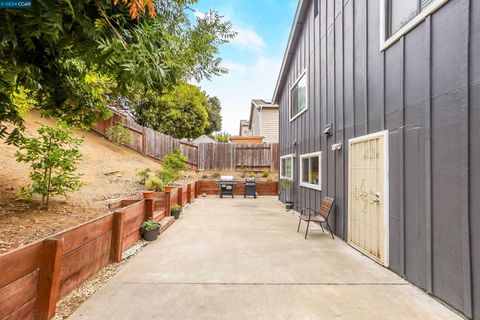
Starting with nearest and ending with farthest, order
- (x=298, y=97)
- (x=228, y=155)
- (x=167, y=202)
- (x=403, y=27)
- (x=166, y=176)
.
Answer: (x=403, y=27)
(x=167, y=202)
(x=166, y=176)
(x=298, y=97)
(x=228, y=155)

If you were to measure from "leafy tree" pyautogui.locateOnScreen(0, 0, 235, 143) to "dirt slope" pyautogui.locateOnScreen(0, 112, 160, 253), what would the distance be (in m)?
1.13

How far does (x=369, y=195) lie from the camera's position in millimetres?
3924

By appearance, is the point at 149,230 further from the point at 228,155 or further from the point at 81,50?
the point at 228,155

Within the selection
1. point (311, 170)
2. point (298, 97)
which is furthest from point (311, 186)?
point (298, 97)

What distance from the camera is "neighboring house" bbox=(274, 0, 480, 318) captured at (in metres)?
2.32

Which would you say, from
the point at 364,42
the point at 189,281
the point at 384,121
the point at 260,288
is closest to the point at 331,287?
the point at 260,288

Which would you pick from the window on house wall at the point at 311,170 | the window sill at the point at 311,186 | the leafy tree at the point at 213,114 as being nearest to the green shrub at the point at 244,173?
the window on house wall at the point at 311,170

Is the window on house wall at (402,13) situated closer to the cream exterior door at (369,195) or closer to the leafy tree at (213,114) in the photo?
the cream exterior door at (369,195)

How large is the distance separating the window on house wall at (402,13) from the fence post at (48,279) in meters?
4.33

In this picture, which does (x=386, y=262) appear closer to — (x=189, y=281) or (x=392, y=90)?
(x=392, y=90)

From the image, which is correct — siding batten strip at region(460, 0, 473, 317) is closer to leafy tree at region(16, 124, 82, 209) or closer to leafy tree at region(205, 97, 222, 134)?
leafy tree at region(16, 124, 82, 209)

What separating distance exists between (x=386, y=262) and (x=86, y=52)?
4306 millimetres

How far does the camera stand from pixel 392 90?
3414 millimetres

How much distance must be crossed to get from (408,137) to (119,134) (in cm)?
1271
